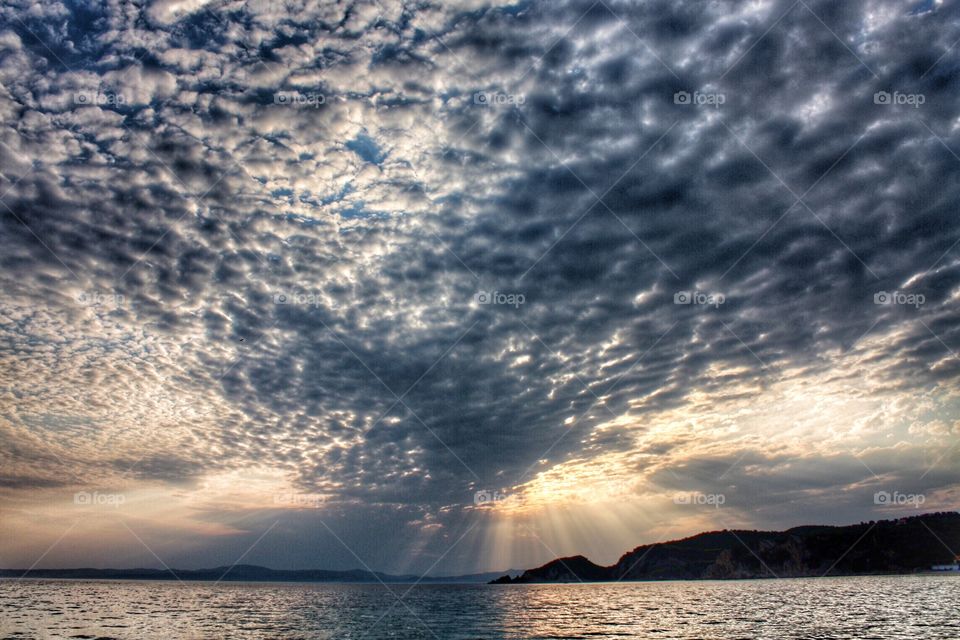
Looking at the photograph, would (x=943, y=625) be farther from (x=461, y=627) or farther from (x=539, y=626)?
(x=461, y=627)

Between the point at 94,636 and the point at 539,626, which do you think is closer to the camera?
the point at 94,636

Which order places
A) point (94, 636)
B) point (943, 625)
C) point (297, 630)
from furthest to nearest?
point (297, 630)
point (943, 625)
point (94, 636)

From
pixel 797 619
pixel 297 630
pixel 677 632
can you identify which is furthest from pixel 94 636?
pixel 797 619

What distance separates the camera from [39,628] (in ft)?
187

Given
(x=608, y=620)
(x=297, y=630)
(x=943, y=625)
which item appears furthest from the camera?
(x=608, y=620)

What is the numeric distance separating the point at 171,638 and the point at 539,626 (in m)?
43.1

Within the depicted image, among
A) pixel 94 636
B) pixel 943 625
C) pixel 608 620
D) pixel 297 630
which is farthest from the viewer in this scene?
pixel 608 620

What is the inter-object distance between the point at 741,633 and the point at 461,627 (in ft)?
110

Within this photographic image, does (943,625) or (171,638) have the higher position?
(171,638)

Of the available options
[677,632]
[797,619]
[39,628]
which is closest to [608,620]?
[677,632]

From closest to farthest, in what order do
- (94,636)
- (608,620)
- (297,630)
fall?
(94,636)
(297,630)
(608,620)

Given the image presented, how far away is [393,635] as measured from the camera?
57.2m

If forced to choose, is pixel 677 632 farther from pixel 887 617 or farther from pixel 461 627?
pixel 887 617

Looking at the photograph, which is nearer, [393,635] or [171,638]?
[171,638]
